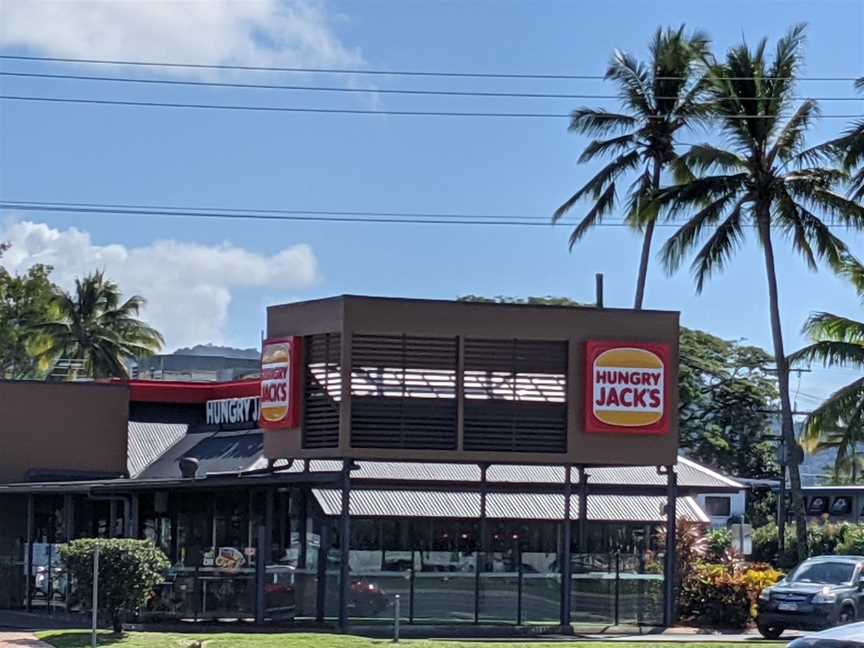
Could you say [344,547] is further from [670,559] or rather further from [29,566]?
[29,566]

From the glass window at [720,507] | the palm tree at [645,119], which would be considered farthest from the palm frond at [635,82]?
the glass window at [720,507]

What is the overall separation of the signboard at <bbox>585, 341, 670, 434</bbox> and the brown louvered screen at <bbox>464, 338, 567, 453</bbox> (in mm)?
520

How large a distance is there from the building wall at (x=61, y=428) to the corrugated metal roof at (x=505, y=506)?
6676mm

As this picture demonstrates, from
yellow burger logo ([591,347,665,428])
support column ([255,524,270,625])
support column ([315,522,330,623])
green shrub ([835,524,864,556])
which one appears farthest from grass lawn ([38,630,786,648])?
green shrub ([835,524,864,556])

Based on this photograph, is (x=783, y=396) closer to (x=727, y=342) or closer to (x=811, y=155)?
(x=811, y=155)


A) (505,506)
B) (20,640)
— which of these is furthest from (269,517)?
(505,506)

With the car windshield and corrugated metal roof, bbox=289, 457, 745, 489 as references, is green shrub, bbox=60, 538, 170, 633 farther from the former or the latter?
the car windshield

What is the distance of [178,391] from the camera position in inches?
1499

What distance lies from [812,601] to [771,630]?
933 mm

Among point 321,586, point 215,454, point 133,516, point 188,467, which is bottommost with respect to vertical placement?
point 321,586

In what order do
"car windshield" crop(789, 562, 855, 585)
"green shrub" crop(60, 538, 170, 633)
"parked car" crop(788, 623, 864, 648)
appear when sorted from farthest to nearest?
"car windshield" crop(789, 562, 855, 585) < "green shrub" crop(60, 538, 170, 633) < "parked car" crop(788, 623, 864, 648)

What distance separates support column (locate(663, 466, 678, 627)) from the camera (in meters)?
28.2

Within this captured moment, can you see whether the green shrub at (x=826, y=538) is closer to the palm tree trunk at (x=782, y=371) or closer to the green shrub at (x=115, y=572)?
the palm tree trunk at (x=782, y=371)

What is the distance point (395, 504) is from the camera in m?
33.4
